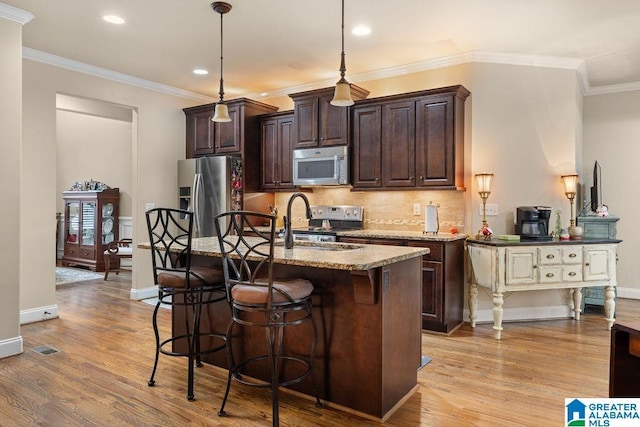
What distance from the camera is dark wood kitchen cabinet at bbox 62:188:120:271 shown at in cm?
783

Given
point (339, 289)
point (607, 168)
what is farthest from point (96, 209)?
point (607, 168)

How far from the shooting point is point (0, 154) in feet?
10.9

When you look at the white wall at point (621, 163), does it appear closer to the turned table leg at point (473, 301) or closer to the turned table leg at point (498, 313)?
the turned table leg at point (473, 301)

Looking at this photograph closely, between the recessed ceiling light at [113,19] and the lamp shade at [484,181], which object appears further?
the lamp shade at [484,181]

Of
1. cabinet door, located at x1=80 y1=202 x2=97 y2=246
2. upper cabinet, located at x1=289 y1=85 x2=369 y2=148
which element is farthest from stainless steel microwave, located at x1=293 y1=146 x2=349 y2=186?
cabinet door, located at x1=80 y1=202 x2=97 y2=246

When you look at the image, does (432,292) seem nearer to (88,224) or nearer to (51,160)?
(51,160)

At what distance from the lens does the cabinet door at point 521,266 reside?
12.7ft

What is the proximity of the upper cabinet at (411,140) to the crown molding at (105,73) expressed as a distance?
8.30ft

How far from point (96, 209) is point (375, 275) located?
7.06 metres

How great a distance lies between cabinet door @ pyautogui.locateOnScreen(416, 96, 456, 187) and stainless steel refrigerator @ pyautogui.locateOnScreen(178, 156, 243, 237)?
226cm

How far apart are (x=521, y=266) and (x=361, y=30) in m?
2.55

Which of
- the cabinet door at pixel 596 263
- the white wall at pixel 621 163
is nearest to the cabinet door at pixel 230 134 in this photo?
the cabinet door at pixel 596 263

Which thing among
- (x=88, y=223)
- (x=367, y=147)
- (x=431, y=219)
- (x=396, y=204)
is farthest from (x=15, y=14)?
(x=88, y=223)

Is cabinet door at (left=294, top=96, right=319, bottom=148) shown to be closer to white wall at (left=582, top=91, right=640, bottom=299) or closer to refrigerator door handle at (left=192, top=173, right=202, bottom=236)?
refrigerator door handle at (left=192, top=173, right=202, bottom=236)
